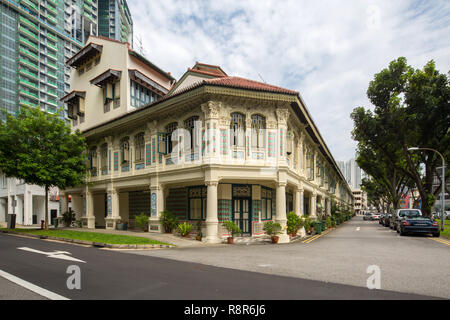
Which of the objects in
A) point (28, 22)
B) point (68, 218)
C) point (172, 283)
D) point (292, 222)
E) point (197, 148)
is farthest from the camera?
point (28, 22)

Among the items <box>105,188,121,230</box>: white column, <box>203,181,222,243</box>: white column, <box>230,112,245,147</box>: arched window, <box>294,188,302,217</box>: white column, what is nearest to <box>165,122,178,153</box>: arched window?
<box>230,112,245,147</box>: arched window

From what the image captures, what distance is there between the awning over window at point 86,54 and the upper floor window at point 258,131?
17.7 m

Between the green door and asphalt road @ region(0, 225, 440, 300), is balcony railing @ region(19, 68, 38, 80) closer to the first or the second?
the green door

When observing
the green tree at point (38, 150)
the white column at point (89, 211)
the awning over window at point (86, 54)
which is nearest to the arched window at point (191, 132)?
the green tree at point (38, 150)

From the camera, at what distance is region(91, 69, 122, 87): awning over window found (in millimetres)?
24672

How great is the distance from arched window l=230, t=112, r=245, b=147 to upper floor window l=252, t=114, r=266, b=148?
63 cm

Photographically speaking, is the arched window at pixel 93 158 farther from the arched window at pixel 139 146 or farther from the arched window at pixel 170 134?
the arched window at pixel 170 134

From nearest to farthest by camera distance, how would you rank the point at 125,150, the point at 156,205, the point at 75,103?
1. the point at 156,205
2. the point at 125,150
3. the point at 75,103

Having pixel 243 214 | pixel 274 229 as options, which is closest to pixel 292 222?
pixel 274 229

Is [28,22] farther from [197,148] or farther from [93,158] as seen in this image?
[197,148]

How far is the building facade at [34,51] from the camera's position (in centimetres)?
6341

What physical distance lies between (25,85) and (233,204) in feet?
220

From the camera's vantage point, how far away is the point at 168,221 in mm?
18703

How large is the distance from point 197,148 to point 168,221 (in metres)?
5.06
